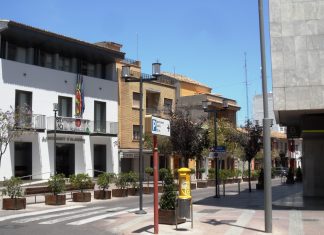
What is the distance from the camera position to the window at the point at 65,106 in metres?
37.9

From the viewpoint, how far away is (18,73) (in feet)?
113

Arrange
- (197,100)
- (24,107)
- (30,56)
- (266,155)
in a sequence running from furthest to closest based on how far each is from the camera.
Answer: (197,100)
(30,56)
(24,107)
(266,155)

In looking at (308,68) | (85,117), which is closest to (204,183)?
(85,117)

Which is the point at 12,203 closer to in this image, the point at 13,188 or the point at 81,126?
the point at 13,188

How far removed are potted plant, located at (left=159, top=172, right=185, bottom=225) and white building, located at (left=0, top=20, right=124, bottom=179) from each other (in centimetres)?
1909

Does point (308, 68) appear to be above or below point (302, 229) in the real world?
above

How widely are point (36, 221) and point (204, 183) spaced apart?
23002 millimetres

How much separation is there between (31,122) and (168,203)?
72.5 ft

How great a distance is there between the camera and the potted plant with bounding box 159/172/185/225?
14188 millimetres

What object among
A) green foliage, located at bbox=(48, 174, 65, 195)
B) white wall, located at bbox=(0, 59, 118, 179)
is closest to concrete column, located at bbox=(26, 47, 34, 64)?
white wall, located at bbox=(0, 59, 118, 179)

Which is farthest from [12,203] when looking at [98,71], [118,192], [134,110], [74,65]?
[134,110]

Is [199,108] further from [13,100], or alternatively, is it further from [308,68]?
[308,68]

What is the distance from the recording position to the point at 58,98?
1479 inches

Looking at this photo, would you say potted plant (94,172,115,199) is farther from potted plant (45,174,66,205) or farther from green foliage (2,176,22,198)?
green foliage (2,176,22,198)
